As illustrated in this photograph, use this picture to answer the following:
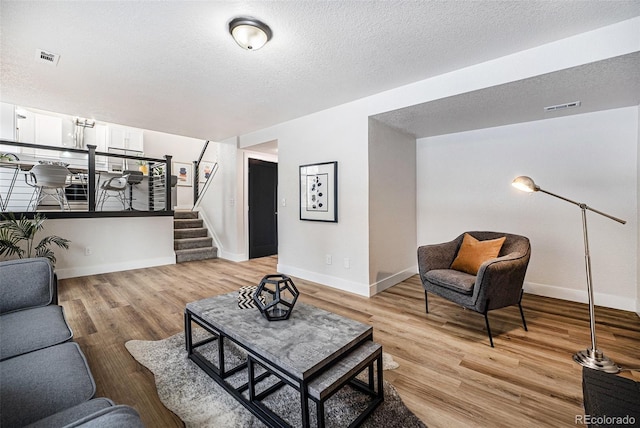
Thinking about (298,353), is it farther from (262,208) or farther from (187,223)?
(187,223)

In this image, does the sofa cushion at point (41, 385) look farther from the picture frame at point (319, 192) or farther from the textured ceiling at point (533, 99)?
the textured ceiling at point (533, 99)

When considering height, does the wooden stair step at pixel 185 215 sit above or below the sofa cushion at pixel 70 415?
above

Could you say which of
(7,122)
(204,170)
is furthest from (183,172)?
(7,122)

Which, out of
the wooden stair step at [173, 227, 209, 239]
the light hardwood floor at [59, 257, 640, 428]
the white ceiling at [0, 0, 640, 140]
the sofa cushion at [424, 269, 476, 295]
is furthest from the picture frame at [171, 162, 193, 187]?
the sofa cushion at [424, 269, 476, 295]

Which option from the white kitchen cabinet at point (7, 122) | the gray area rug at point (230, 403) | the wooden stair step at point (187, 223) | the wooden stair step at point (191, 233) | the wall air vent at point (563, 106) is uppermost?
the white kitchen cabinet at point (7, 122)

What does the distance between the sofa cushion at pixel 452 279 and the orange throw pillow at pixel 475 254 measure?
0.09 m

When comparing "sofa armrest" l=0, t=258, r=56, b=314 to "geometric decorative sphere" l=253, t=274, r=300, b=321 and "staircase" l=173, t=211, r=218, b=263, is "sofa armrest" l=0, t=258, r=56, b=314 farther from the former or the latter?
"staircase" l=173, t=211, r=218, b=263

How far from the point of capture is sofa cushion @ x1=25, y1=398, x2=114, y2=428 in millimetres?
842

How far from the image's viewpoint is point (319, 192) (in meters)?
3.84

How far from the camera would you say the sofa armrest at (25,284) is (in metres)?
1.72

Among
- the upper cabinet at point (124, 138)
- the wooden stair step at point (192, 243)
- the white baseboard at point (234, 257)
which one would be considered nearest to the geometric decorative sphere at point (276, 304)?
the white baseboard at point (234, 257)

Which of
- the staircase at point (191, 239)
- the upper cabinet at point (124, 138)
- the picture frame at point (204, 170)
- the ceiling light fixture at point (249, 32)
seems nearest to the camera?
the ceiling light fixture at point (249, 32)

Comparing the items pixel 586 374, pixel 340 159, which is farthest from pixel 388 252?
pixel 586 374

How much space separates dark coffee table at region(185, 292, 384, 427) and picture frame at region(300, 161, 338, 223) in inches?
77.8
